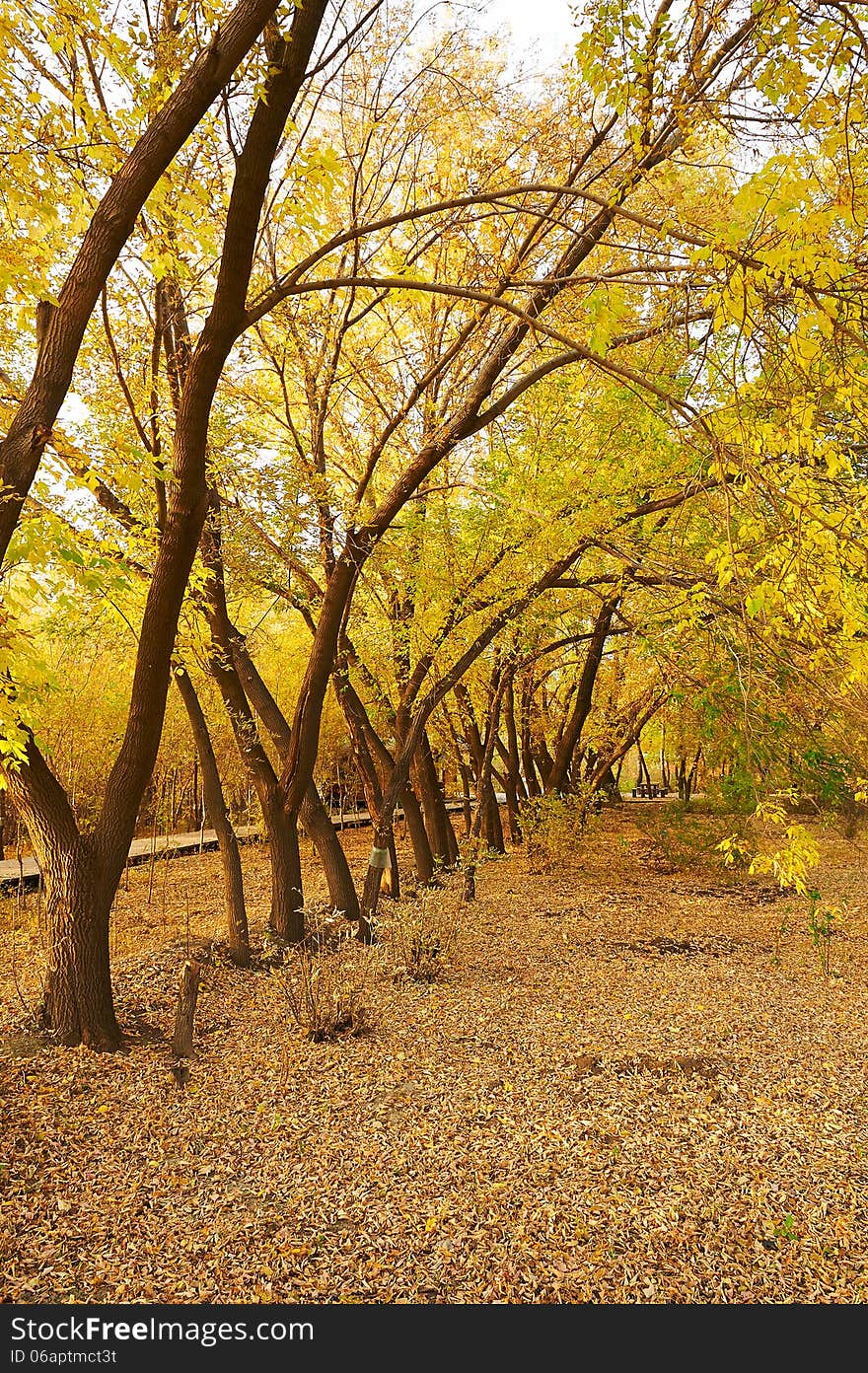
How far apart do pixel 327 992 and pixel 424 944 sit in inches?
51.0

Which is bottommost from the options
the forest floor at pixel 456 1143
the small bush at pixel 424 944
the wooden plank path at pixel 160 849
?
the forest floor at pixel 456 1143

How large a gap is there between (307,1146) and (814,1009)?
383cm

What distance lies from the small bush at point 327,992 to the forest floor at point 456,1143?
0.31ft

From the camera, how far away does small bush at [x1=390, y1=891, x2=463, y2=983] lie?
562cm

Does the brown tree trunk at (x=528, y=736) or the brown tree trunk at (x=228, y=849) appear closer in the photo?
the brown tree trunk at (x=228, y=849)

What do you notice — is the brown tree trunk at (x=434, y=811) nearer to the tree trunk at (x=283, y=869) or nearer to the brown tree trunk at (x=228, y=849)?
the tree trunk at (x=283, y=869)

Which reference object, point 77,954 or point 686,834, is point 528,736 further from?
point 77,954

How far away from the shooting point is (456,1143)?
10.8 ft

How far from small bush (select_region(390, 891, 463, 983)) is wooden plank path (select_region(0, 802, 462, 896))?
4.04 meters

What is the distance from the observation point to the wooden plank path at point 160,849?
9867 millimetres

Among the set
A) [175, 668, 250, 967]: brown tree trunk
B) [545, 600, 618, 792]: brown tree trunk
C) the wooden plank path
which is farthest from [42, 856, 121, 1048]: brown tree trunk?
[545, 600, 618, 792]: brown tree trunk

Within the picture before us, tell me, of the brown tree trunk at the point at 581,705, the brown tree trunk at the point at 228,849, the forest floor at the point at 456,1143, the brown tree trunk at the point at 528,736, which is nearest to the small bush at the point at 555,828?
the brown tree trunk at the point at 581,705

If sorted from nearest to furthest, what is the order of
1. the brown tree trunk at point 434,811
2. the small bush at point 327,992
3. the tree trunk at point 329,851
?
the small bush at point 327,992
the tree trunk at point 329,851
the brown tree trunk at point 434,811

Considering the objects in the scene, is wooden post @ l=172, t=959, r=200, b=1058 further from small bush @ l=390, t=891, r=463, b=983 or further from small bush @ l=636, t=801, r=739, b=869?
small bush @ l=636, t=801, r=739, b=869
